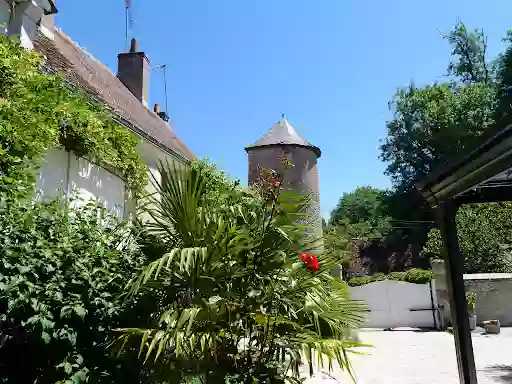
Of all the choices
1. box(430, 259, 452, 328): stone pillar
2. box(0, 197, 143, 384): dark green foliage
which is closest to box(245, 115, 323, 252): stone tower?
box(430, 259, 452, 328): stone pillar

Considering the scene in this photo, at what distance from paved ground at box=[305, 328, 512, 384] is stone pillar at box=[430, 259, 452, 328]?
8.97 ft

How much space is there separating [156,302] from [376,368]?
693cm

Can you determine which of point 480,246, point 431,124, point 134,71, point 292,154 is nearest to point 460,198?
point 292,154

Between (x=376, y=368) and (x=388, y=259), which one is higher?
(x=388, y=259)

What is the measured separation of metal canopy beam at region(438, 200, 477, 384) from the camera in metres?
4.73

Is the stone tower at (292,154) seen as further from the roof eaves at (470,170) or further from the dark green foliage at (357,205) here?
the dark green foliage at (357,205)

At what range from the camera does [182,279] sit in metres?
4.22

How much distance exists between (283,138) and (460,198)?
1313 centimetres

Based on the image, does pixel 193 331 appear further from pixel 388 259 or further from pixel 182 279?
pixel 388 259

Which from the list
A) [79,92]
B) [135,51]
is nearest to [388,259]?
[135,51]

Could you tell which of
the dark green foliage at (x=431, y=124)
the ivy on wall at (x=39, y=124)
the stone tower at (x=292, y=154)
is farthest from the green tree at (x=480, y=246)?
the ivy on wall at (x=39, y=124)

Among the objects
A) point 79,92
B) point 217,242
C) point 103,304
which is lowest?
point 103,304

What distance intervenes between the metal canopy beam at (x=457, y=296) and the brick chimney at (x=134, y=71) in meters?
12.8

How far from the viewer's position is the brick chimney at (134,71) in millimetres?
15953
